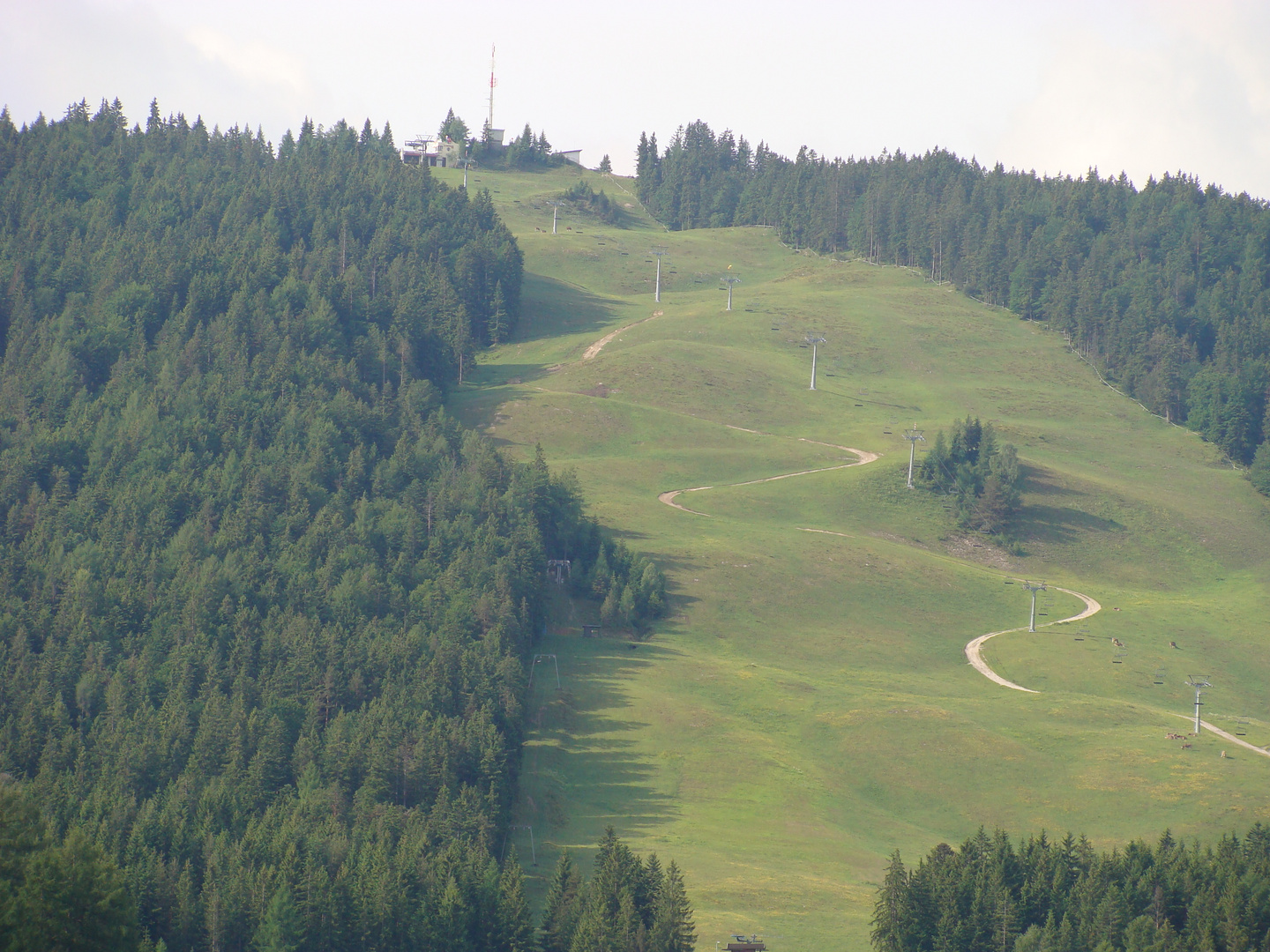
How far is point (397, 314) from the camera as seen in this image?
590 feet

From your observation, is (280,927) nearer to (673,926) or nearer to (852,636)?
(673,926)

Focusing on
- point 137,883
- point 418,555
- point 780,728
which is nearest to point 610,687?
point 780,728

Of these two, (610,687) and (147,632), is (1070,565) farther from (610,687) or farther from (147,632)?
(147,632)

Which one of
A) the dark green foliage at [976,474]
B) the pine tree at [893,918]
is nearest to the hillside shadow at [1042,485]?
the dark green foliage at [976,474]

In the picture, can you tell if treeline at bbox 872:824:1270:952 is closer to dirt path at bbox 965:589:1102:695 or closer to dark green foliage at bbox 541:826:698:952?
dark green foliage at bbox 541:826:698:952

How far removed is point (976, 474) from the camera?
14875 centimetres

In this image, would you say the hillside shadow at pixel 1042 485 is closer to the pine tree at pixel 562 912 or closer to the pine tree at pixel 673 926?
the pine tree at pixel 562 912

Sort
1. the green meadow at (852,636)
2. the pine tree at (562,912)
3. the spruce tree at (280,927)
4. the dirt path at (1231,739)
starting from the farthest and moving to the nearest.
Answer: the dirt path at (1231,739), the green meadow at (852,636), the pine tree at (562,912), the spruce tree at (280,927)

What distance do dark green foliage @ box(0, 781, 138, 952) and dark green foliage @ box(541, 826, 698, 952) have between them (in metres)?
19.4

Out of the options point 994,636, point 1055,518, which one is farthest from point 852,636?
point 1055,518

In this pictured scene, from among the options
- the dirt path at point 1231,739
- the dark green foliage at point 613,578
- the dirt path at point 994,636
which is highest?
the dark green foliage at point 613,578

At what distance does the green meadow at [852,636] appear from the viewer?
279 feet

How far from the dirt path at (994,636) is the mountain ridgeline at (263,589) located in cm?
2728

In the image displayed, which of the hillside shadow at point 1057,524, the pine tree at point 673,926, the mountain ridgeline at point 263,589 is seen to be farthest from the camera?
the hillside shadow at point 1057,524
